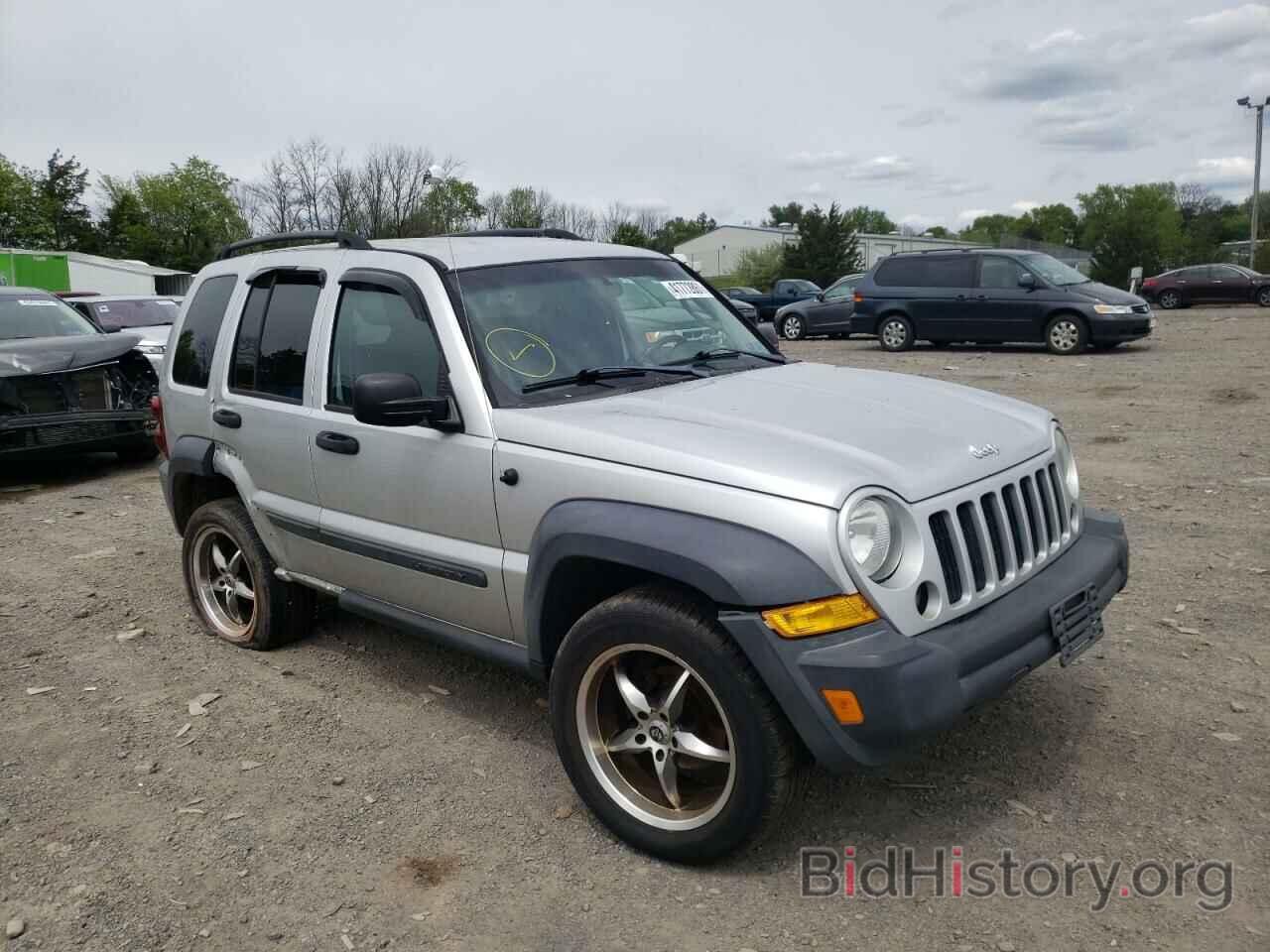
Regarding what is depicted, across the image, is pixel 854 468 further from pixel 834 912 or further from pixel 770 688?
pixel 834 912

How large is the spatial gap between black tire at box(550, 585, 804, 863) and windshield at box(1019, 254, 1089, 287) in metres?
15.8

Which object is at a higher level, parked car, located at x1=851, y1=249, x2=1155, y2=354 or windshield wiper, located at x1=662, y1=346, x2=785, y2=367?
windshield wiper, located at x1=662, y1=346, x2=785, y2=367

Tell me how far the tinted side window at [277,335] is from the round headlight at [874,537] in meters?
2.53

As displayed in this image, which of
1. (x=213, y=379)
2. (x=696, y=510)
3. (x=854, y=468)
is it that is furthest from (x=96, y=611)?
(x=854, y=468)

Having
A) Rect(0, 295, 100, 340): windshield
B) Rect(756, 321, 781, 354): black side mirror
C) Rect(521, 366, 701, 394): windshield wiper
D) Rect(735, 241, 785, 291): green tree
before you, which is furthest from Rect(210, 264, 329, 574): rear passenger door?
Rect(735, 241, 785, 291): green tree

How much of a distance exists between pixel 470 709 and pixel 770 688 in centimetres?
193

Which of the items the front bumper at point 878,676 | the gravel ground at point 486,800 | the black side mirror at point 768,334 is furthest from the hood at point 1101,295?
the front bumper at point 878,676

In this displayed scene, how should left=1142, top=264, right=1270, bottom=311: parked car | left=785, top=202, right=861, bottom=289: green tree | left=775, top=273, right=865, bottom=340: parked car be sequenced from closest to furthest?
1. left=775, top=273, right=865, bottom=340: parked car
2. left=1142, top=264, right=1270, bottom=311: parked car
3. left=785, top=202, right=861, bottom=289: green tree

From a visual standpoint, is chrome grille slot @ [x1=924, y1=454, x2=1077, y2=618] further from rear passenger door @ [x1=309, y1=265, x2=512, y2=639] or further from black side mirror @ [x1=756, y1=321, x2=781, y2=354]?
black side mirror @ [x1=756, y1=321, x2=781, y2=354]

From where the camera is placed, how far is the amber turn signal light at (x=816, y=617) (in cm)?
279

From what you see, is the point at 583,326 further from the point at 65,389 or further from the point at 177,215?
the point at 177,215

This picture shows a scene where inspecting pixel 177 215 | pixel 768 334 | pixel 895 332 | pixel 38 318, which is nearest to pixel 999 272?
pixel 895 332

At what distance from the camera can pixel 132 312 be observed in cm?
1469

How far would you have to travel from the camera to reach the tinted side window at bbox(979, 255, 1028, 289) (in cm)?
1736
